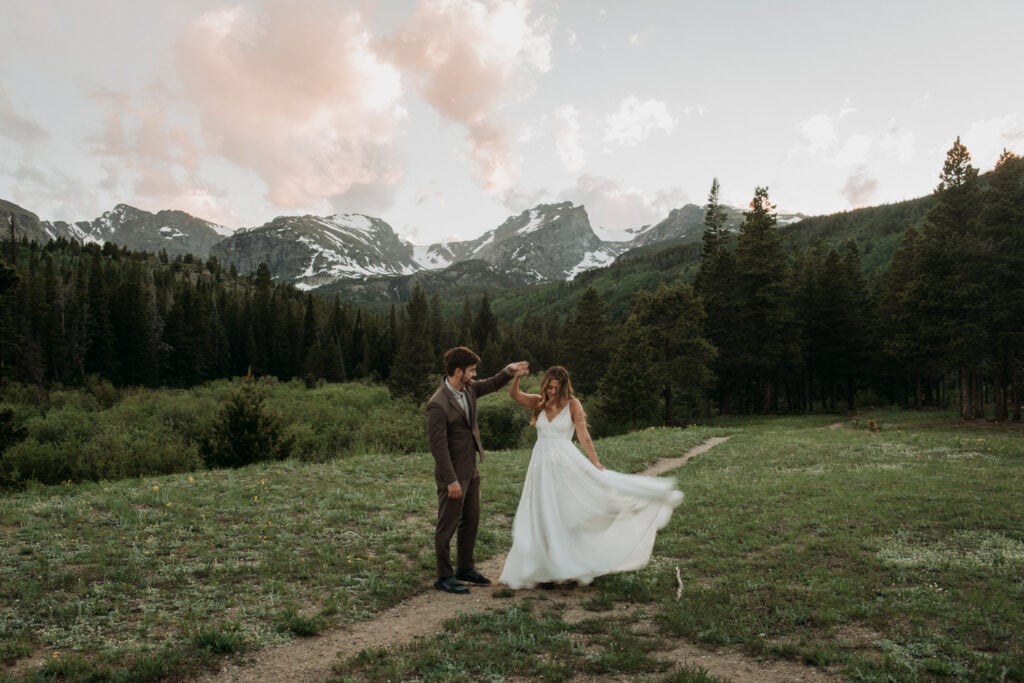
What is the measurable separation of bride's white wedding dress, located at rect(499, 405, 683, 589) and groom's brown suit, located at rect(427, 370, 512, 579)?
836mm

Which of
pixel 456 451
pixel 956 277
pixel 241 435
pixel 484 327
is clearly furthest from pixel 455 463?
pixel 484 327

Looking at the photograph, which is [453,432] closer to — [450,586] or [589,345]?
[450,586]

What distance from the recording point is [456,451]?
8.39 meters

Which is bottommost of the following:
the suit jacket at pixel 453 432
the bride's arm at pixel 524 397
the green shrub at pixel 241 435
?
the green shrub at pixel 241 435

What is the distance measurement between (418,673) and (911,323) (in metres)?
44.3

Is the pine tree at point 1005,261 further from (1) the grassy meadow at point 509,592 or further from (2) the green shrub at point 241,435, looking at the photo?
(2) the green shrub at point 241,435

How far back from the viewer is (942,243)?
3469 centimetres

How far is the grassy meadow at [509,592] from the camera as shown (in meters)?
5.90

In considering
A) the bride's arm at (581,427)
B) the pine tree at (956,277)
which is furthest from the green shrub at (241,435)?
the pine tree at (956,277)

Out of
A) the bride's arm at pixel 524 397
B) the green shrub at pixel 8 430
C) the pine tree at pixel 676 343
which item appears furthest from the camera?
the pine tree at pixel 676 343

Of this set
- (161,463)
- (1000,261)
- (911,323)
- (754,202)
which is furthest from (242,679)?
(754,202)

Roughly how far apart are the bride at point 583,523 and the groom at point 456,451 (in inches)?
27.9

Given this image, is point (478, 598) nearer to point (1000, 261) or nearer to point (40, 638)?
point (40, 638)

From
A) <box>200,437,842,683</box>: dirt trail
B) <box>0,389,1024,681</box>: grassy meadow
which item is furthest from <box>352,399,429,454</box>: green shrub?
<box>200,437,842,683</box>: dirt trail
